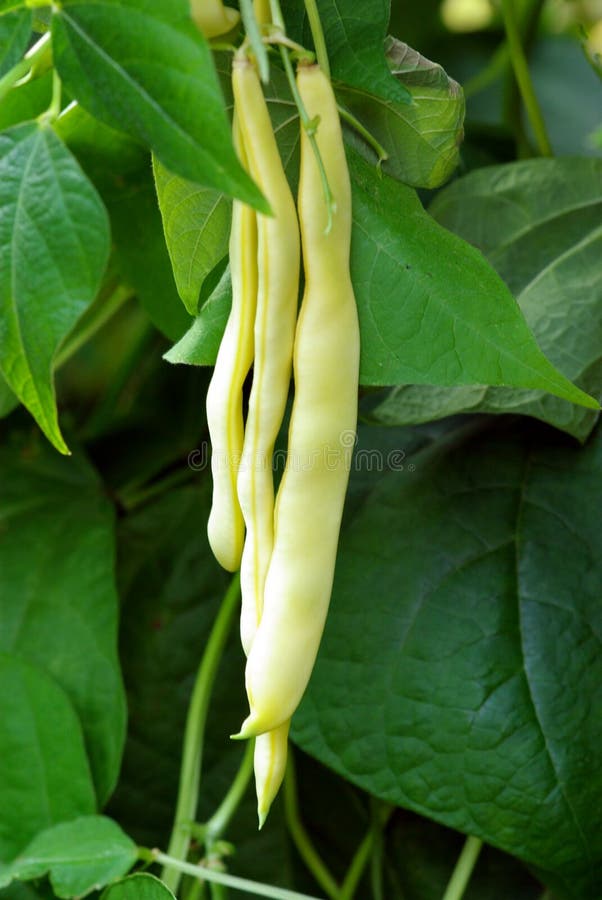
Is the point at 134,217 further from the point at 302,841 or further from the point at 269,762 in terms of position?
the point at 302,841

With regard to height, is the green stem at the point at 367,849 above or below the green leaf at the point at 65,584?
below

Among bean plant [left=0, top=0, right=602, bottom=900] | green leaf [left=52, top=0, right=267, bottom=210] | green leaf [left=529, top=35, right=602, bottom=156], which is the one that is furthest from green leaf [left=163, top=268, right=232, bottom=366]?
green leaf [left=529, top=35, right=602, bottom=156]

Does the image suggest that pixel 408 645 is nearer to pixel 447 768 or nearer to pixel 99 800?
pixel 447 768

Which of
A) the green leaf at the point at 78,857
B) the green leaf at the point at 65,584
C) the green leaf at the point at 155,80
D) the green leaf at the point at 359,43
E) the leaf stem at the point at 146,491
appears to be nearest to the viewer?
the green leaf at the point at 155,80

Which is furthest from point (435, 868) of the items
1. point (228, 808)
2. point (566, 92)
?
point (566, 92)

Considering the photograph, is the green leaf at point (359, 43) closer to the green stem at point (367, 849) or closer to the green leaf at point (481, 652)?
the green leaf at point (481, 652)

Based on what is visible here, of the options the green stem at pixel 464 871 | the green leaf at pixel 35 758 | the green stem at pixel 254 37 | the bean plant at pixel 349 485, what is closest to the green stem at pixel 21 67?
the bean plant at pixel 349 485

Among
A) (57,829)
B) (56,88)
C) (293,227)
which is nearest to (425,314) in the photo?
(293,227)
